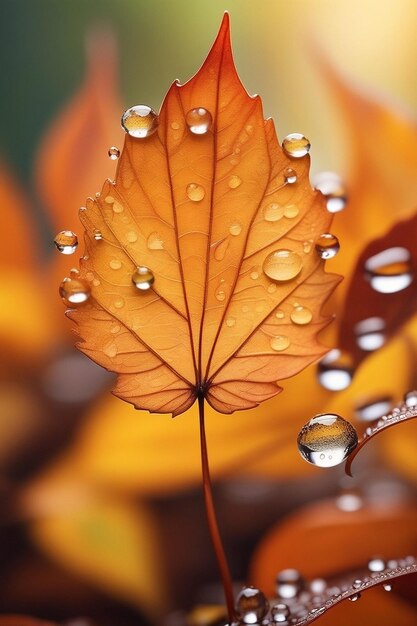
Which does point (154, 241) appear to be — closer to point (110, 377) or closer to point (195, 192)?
point (195, 192)

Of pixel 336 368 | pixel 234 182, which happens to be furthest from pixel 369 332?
pixel 234 182

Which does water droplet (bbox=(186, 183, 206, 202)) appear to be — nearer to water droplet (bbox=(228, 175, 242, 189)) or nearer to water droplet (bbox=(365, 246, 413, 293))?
water droplet (bbox=(228, 175, 242, 189))

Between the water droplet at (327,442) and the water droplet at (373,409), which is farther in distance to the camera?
the water droplet at (373,409)

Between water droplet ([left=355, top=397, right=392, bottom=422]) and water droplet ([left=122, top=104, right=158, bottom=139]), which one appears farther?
water droplet ([left=355, top=397, right=392, bottom=422])

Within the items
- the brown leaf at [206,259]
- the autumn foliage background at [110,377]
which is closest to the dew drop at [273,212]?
the brown leaf at [206,259]

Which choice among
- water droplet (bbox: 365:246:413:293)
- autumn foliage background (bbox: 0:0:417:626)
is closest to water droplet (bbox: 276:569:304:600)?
autumn foliage background (bbox: 0:0:417:626)

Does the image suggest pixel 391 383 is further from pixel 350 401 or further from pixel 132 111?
pixel 132 111

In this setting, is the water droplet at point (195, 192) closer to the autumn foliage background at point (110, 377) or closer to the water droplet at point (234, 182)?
the water droplet at point (234, 182)
